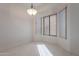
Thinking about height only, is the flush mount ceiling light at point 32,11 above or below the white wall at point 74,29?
above

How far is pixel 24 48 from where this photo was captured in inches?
67.9

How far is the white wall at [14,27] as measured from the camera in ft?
5.29

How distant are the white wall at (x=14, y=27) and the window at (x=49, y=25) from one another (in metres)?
0.27

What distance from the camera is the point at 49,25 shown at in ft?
6.05

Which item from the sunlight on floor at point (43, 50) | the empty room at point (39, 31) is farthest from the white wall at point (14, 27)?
the sunlight on floor at point (43, 50)

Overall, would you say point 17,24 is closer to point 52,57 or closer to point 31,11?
point 31,11

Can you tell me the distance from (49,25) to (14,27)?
65 centimetres

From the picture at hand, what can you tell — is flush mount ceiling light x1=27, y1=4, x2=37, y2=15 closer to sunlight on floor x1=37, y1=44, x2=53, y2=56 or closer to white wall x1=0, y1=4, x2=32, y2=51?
white wall x1=0, y1=4, x2=32, y2=51

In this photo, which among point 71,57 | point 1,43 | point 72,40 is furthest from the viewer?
point 72,40

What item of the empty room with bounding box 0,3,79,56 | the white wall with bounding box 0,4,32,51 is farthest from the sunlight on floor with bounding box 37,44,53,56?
the white wall with bounding box 0,4,32,51

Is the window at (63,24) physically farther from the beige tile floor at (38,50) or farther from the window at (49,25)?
the beige tile floor at (38,50)

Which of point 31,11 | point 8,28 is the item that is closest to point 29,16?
point 31,11

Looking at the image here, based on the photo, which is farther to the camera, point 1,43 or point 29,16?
point 29,16

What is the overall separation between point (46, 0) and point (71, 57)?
3.05 feet
